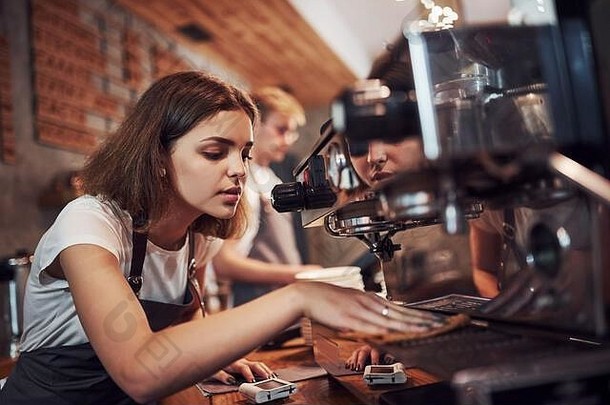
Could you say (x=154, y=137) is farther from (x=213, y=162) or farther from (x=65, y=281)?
(x=65, y=281)

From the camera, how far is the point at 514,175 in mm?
581

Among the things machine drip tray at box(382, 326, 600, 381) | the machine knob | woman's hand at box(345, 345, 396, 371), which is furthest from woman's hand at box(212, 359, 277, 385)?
machine drip tray at box(382, 326, 600, 381)

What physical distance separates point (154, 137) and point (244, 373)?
52cm

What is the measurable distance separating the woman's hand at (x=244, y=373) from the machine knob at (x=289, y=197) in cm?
31

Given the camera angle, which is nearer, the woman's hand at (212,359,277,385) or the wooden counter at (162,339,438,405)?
the wooden counter at (162,339,438,405)

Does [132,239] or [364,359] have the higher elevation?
[132,239]

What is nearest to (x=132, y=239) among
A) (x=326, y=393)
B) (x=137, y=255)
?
(x=137, y=255)

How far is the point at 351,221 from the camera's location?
3.13ft

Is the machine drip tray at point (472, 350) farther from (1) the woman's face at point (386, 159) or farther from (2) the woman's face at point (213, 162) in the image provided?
(2) the woman's face at point (213, 162)

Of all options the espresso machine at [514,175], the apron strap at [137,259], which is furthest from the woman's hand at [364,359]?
the apron strap at [137,259]

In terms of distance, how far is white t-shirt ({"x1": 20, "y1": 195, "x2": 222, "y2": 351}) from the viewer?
101cm

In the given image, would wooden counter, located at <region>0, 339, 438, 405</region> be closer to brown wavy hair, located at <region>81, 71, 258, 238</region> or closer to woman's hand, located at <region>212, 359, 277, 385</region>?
woman's hand, located at <region>212, 359, 277, 385</region>

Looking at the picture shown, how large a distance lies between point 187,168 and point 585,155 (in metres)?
0.76

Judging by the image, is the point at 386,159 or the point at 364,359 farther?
the point at 364,359
